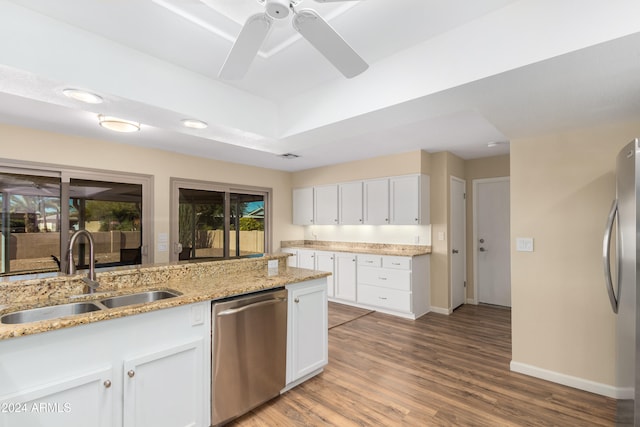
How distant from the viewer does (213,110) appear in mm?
2449

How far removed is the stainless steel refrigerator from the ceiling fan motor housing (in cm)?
186

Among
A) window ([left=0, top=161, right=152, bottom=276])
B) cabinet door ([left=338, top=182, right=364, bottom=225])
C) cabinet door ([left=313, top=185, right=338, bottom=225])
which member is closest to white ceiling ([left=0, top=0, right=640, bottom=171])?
window ([left=0, top=161, right=152, bottom=276])

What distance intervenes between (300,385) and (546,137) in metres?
3.15

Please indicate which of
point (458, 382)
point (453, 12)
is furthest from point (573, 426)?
point (453, 12)

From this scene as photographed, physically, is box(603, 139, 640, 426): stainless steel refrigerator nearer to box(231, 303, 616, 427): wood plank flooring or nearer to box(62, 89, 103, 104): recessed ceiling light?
box(231, 303, 616, 427): wood plank flooring

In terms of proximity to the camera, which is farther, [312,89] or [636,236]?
[312,89]

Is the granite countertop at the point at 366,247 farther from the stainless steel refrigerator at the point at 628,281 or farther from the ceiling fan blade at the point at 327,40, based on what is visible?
the ceiling fan blade at the point at 327,40

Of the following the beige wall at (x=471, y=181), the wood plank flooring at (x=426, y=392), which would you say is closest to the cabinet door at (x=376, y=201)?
the beige wall at (x=471, y=181)

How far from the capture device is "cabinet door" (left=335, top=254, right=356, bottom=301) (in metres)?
4.98

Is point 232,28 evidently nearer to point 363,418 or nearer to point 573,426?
point 363,418

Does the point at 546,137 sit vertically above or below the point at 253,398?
above

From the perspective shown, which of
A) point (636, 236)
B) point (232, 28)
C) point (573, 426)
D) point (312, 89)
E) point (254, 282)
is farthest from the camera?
point (312, 89)

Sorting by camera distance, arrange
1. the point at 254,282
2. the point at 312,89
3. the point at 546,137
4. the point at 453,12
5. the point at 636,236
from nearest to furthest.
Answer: the point at 636,236
the point at 453,12
the point at 254,282
the point at 312,89
the point at 546,137

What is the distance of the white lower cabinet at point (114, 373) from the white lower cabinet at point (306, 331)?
0.72m
